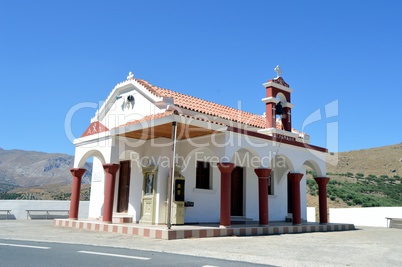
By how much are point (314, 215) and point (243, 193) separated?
408 inches

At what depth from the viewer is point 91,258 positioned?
255 inches

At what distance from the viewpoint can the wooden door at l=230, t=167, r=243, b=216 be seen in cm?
1545

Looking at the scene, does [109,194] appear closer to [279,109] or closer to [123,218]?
[123,218]

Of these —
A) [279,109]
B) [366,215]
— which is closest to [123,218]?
[279,109]

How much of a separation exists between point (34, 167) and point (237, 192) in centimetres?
13309

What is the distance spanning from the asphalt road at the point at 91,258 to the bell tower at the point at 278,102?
8.83 metres

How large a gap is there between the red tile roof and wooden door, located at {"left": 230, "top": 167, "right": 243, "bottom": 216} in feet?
7.01

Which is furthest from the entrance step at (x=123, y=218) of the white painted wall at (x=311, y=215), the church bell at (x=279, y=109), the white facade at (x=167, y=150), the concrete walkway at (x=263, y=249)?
the white painted wall at (x=311, y=215)

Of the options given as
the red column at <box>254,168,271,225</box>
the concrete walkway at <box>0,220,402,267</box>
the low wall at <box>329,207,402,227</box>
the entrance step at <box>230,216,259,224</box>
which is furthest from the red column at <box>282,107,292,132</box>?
the low wall at <box>329,207,402,227</box>

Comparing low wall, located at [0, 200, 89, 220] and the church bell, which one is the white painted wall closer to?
the church bell

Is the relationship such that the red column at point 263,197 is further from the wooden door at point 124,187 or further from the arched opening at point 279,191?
the wooden door at point 124,187

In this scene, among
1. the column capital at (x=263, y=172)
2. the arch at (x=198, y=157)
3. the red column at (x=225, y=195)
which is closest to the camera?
the red column at (x=225, y=195)

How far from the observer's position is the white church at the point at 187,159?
40.7 ft

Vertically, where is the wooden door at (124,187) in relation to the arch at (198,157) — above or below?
below
